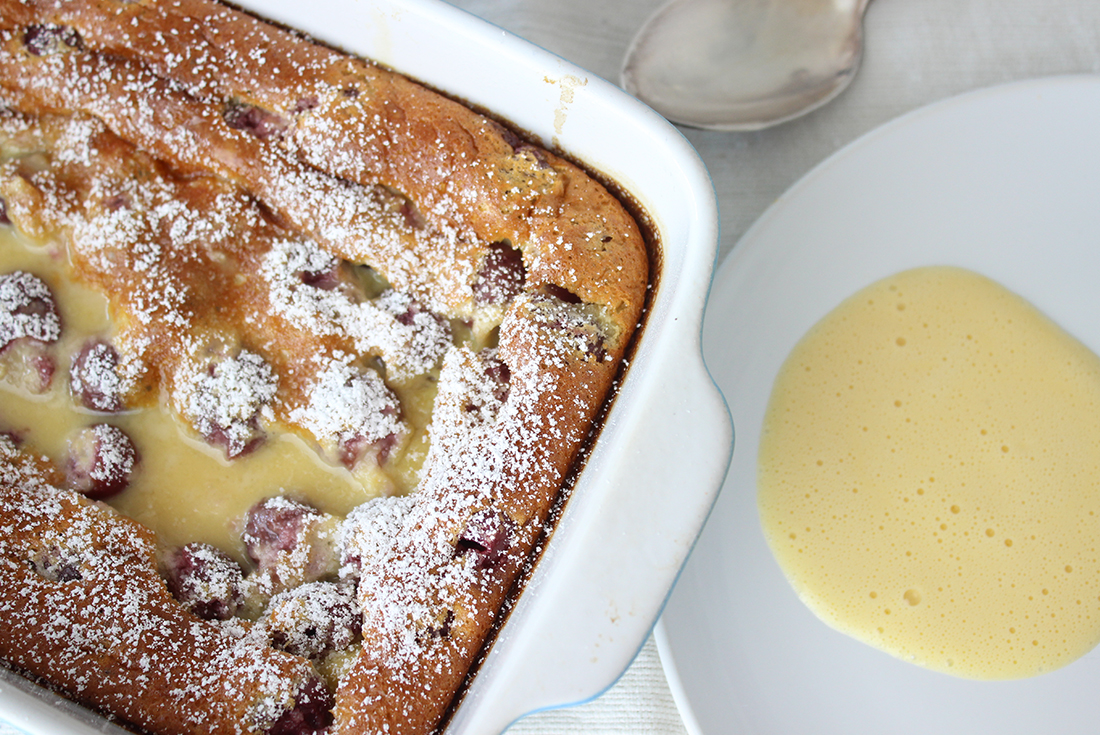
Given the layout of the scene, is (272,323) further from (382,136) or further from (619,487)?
(619,487)

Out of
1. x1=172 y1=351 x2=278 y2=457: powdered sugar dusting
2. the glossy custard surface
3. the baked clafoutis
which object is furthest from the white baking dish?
x1=172 y1=351 x2=278 y2=457: powdered sugar dusting

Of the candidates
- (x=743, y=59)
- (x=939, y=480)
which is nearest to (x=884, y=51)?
(x=743, y=59)

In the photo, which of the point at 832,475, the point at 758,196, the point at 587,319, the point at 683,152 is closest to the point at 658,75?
the point at 758,196

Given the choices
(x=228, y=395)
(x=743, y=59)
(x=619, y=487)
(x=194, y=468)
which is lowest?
(x=194, y=468)

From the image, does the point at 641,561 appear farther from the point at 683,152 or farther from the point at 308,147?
the point at 308,147

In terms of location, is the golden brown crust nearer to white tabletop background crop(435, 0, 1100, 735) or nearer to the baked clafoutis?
the baked clafoutis

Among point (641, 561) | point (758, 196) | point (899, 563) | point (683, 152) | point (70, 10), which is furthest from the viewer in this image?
point (758, 196)
